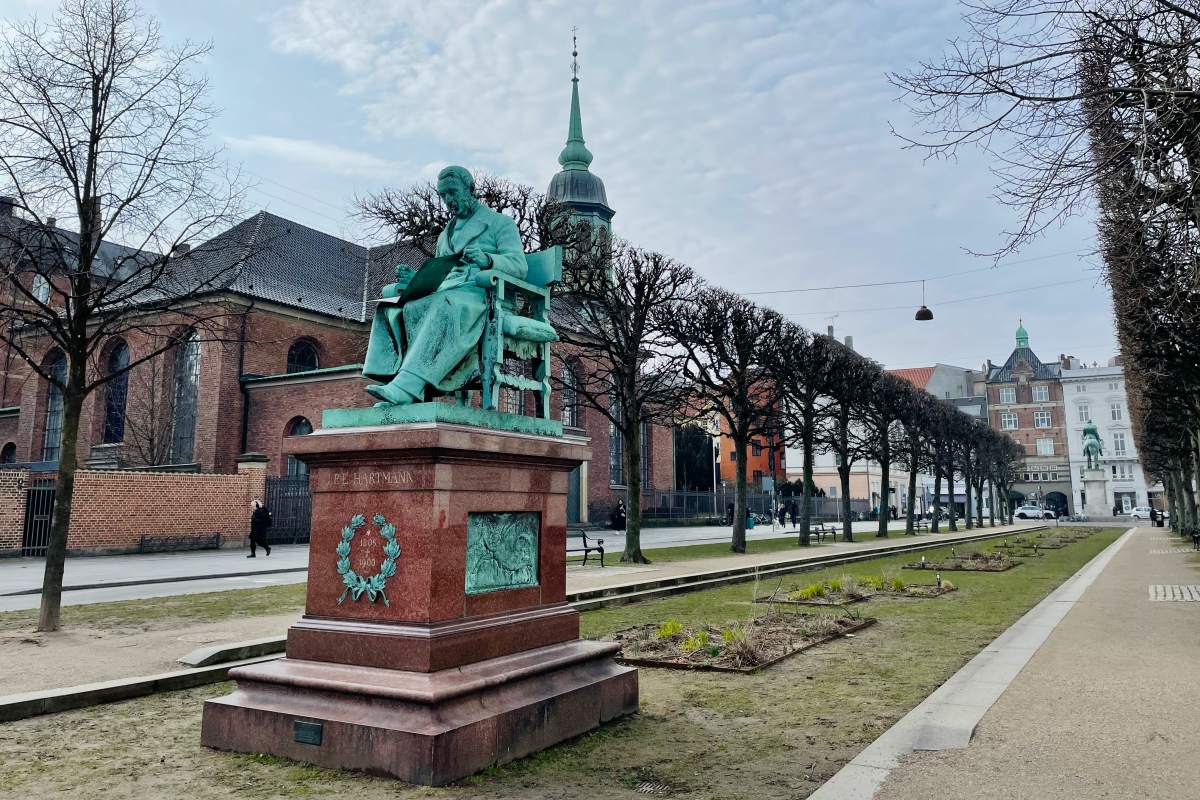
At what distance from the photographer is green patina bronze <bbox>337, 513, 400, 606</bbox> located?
4.73 m

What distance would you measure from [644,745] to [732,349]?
22.1 meters

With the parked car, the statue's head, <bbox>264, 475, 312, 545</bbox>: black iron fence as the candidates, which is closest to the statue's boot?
the statue's head

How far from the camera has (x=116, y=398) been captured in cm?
3728

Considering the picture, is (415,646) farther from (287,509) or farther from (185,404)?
(185,404)

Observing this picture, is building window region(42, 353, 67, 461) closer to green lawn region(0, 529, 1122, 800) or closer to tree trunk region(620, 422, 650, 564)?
tree trunk region(620, 422, 650, 564)

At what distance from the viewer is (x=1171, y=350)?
18.3 metres

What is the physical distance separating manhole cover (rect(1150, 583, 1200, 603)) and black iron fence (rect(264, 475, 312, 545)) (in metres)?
24.4

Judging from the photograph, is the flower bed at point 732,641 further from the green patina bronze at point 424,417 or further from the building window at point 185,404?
the building window at point 185,404

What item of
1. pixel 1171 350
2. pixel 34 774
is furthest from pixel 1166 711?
pixel 1171 350

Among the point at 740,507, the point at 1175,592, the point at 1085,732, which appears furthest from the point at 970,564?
the point at 1085,732

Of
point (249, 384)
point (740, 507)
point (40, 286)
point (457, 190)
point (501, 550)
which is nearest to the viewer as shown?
point (501, 550)

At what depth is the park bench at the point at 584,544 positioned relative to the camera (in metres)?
19.2

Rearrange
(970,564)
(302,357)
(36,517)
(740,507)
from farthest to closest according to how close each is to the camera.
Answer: (302,357) < (740,507) < (36,517) < (970,564)

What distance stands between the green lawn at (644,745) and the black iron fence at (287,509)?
2330 centimetres
